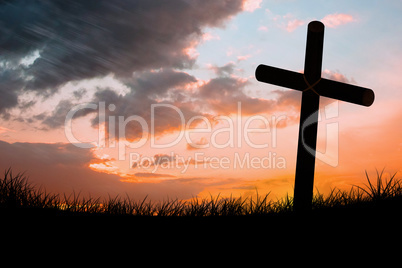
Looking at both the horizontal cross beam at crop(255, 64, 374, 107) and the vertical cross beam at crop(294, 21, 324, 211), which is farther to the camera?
the horizontal cross beam at crop(255, 64, 374, 107)

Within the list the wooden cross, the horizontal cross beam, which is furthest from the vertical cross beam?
the horizontal cross beam

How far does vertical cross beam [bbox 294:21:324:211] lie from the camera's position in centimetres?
734

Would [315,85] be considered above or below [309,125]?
above

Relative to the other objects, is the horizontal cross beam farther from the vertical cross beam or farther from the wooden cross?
the vertical cross beam

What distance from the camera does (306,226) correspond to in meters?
5.74

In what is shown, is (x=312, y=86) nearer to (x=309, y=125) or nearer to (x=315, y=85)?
(x=315, y=85)

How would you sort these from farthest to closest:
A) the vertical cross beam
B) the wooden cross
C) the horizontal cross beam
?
the horizontal cross beam, the wooden cross, the vertical cross beam

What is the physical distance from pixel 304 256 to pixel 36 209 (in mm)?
4564

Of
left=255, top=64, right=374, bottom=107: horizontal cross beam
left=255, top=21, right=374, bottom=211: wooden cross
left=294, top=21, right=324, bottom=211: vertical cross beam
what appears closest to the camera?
left=294, top=21, right=324, bottom=211: vertical cross beam

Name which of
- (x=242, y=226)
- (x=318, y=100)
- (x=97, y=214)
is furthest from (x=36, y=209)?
(x=318, y=100)

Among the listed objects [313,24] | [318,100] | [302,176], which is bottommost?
[302,176]

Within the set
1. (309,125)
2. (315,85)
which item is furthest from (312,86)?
(309,125)

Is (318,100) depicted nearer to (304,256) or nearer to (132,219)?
(304,256)

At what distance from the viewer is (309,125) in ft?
25.0
